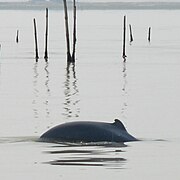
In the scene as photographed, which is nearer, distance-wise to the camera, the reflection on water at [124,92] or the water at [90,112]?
the water at [90,112]

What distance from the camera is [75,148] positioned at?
60.5ft

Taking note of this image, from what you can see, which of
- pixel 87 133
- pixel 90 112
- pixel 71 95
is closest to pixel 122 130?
pixel 87 133

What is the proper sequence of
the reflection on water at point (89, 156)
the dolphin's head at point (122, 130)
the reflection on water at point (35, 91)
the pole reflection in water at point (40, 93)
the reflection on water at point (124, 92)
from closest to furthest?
the reflection on water at point (89, 156)
the dolphin's head at point (122, 130)
the pole reflection in water at point (40, 93)
the reflection on water at point (35, 91)
the reflection on water at point (124, 92)

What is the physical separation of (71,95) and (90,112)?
678 cm

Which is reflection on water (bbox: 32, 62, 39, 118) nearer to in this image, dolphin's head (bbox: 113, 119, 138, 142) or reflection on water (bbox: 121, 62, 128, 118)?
reflection on water (bbox: 121, 62, 128, 118)

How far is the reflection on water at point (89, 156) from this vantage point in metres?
16.8

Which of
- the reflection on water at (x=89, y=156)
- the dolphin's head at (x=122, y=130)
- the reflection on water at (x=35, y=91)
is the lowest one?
the reflection on water at (x=35, y=91)

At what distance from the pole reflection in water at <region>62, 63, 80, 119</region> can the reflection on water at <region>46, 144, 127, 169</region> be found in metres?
7.69

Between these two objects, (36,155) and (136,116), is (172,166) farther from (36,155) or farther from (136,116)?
(136,116)

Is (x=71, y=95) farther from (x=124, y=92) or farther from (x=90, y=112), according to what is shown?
A: (x=90, y=112)

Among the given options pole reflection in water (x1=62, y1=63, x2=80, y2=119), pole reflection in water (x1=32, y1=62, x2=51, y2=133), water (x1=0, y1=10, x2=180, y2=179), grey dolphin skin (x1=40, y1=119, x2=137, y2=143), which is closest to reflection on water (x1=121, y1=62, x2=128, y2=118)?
water (x1=0, y1=10, x2=180, y2=179)

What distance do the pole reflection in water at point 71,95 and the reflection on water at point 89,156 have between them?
25.2 feet

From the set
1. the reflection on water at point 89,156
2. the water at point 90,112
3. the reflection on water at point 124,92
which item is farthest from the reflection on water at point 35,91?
the reflection on water at point 89,156

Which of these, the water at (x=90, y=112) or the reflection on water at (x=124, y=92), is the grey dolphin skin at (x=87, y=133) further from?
the reflection on water at (x=124, y=92)
